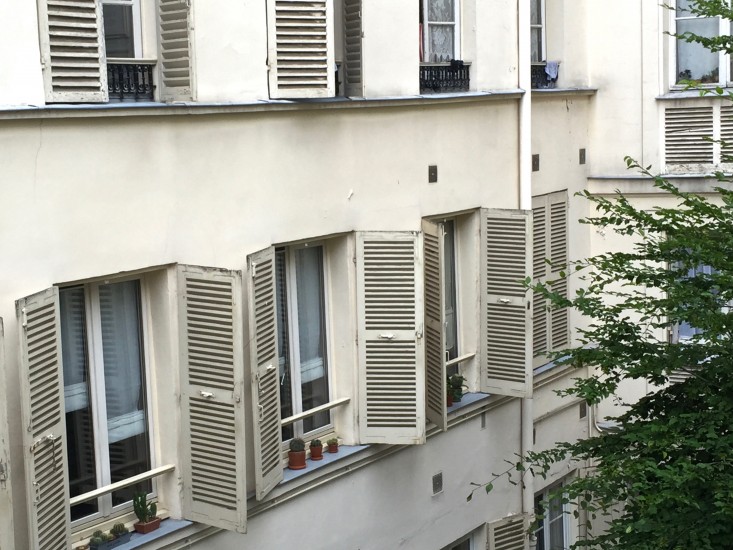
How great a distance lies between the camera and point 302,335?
1020 cm

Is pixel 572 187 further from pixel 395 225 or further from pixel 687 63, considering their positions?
pixel 395 225

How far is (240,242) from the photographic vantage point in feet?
29.7

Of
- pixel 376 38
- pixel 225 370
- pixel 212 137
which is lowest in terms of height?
pixel 225 370

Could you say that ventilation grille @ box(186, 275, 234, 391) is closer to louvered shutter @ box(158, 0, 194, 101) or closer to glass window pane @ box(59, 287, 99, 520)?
glass window pane @ box(59, 287, 99, 520)

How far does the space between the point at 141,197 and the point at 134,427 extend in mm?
1638

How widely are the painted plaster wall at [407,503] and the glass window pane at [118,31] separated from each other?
3496 mm

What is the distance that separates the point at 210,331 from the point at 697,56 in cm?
772

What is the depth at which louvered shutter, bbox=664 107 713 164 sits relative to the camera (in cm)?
1367

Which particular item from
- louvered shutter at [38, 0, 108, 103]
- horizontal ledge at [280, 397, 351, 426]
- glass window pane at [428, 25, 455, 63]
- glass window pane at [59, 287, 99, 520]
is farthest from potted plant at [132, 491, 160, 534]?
glass window pane at [428, 25, 455, 63]

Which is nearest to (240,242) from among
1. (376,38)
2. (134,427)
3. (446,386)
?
(134,427)

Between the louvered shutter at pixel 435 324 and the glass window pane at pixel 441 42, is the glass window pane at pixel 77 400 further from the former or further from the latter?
the glass window pane at pixel 441 42

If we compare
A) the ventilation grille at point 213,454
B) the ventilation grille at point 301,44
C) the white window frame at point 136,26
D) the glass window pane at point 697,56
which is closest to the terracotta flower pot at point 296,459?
the ventilation grille at point 213,454

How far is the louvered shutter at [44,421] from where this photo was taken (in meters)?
7.02

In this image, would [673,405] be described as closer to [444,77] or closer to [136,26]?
[444,77]
